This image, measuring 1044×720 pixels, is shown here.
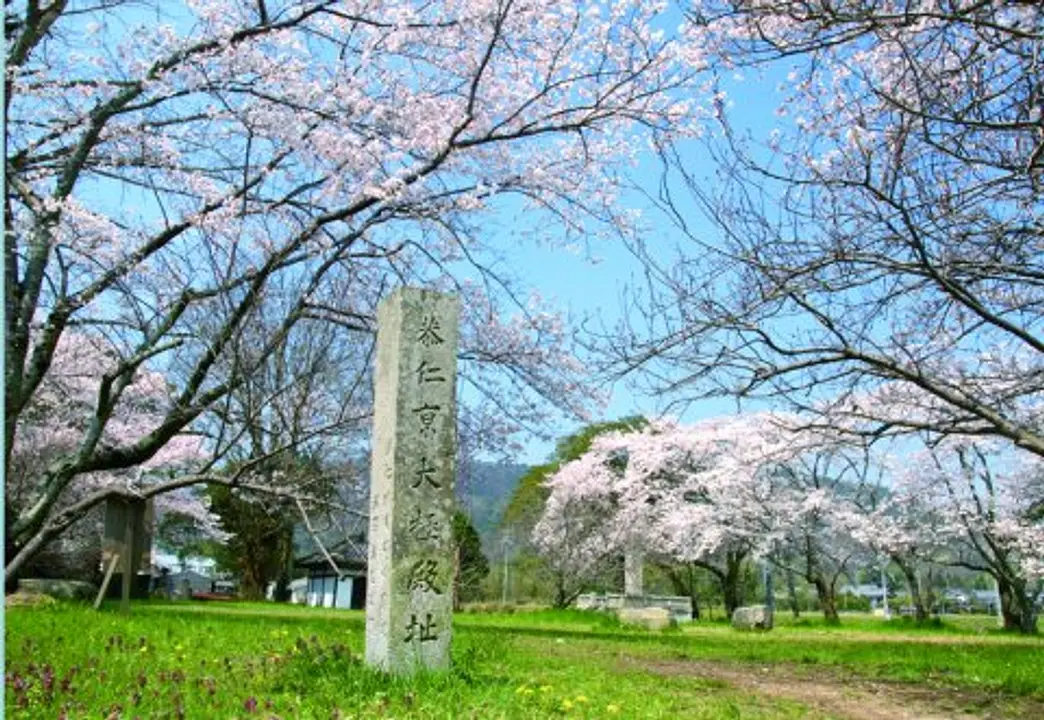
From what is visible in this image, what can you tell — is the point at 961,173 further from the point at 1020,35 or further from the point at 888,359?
the point at 1020,35

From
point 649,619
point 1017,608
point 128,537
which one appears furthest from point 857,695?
point 1017,608

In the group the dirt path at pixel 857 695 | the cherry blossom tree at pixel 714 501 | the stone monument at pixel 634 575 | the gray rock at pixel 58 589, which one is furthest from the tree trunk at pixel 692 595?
the dirt path at pixel 857 695

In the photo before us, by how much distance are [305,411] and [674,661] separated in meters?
5.01

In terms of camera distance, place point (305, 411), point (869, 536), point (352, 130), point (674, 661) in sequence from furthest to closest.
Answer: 1. point (869, 536)
2. point (305, 411)
3. point (352, 130)
4. point (674, 661)

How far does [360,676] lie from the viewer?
5.92 metres

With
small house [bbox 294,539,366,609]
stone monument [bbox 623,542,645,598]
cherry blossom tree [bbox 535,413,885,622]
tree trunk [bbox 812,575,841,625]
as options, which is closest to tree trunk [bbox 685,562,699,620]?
cherry blossom tree [bbox 535,413,885,622]

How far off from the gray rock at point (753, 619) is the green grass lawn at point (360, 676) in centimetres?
756

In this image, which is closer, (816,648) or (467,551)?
(816,648)

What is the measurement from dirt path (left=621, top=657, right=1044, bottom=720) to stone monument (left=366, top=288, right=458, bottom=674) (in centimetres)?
269

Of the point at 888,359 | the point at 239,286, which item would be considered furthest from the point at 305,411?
the point at 888,359

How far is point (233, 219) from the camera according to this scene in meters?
9.85

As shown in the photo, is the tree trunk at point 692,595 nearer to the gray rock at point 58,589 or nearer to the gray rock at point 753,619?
the gray rock at point 753,619

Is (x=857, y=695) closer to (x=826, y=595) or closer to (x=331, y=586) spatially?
(x=826, y=595)

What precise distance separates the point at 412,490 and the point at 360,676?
4.03 feet
